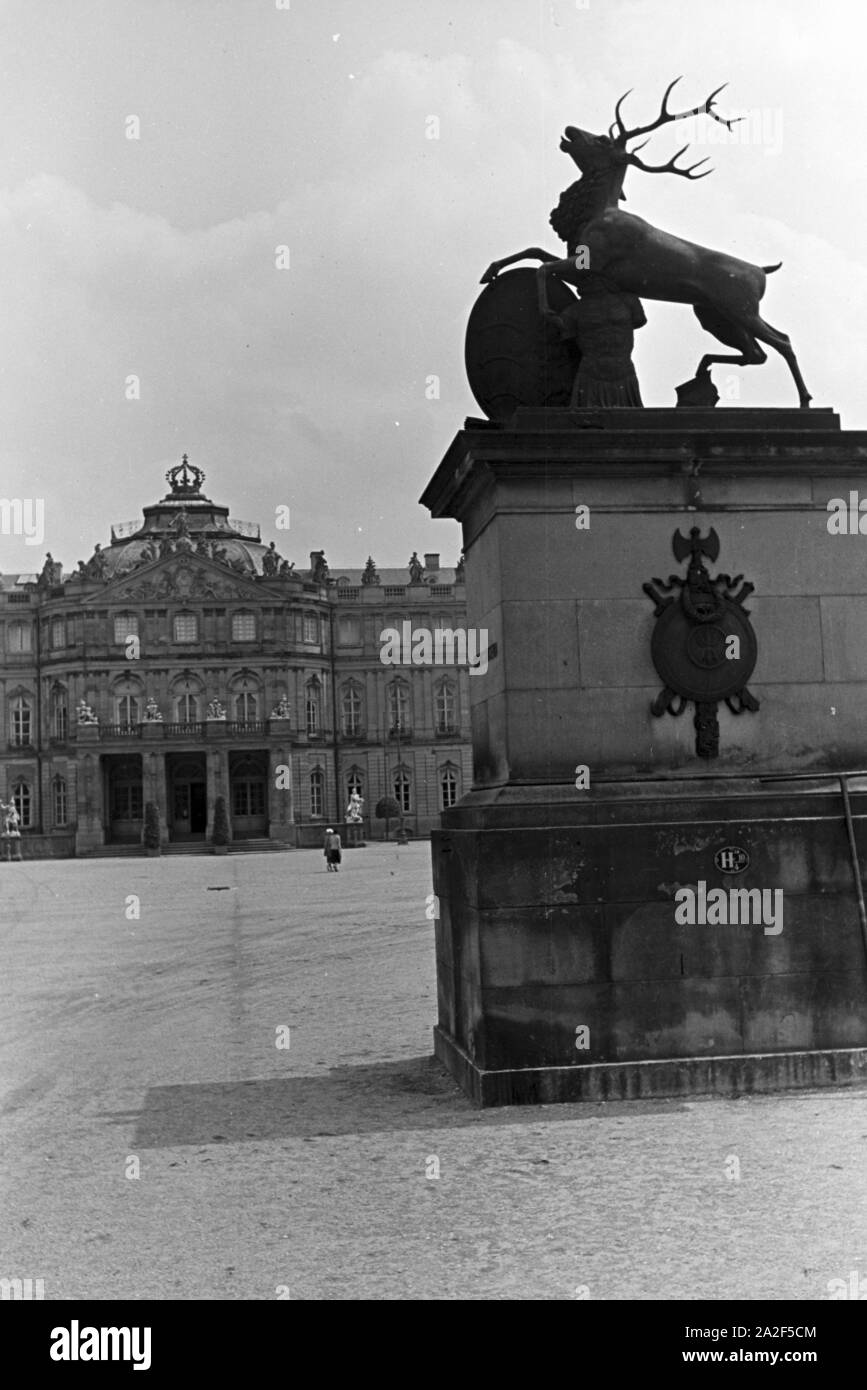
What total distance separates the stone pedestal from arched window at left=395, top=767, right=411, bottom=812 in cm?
8333

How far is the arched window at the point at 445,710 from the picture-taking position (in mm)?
92562

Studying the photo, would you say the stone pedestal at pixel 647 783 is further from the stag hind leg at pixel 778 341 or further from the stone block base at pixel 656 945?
the stag hind leg at pixel 778 341

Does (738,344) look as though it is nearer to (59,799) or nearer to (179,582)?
(179,582)

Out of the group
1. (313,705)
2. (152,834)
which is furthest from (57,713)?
(152,834)

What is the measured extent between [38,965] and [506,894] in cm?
1023

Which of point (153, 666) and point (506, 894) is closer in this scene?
point (506, 894)

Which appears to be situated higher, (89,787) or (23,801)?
(89,787)

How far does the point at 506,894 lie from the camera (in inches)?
310

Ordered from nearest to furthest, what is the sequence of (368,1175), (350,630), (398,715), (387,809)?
(368,1175), (387,809), (398,715), (350,630)

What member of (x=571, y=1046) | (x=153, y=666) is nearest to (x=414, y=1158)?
(x=571, y=1046)

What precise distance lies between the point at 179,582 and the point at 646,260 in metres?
81.5

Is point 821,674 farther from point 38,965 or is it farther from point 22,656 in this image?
point 22,656

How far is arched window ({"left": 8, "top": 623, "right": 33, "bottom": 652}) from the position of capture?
91500 mm

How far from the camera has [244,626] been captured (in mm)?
88750
